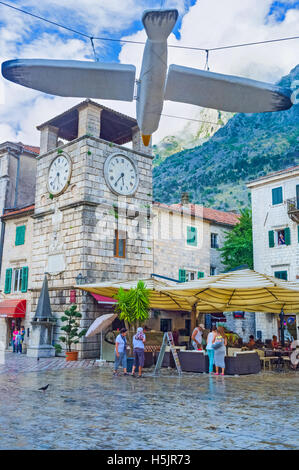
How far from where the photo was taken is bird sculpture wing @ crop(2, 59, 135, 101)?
5441 mm

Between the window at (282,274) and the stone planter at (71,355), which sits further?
the window at (282,274)

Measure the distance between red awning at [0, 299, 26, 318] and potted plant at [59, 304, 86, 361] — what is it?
16.8 ft

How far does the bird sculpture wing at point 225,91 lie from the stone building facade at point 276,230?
22.3 meters

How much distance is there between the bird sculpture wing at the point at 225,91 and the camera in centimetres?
558

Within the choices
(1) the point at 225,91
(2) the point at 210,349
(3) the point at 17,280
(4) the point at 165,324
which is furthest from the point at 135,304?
(3) the point at 17,280

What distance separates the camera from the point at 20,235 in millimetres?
27688

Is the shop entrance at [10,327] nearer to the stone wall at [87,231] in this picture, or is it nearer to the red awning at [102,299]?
the stone wall at [87,231]

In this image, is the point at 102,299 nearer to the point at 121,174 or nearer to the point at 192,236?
the point at 121,174

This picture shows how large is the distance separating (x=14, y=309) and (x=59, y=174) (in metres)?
8.29

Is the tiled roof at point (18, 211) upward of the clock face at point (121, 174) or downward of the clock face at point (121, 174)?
downward

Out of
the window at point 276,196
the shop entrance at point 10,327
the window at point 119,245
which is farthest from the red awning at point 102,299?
the window at point 276,196

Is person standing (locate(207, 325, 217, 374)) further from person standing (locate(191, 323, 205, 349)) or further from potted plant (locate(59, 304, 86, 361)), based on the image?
potted plant (locate(59, 304, 86, 361))

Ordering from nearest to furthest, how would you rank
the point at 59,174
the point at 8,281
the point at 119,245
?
the point at 119,245 → the point at 59,174 → the point at 8,281
